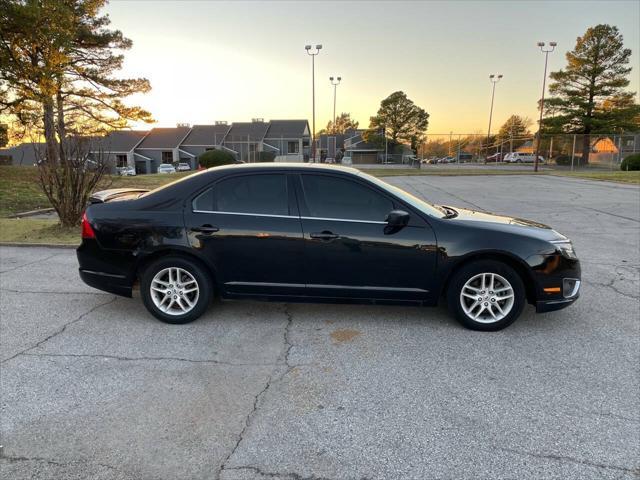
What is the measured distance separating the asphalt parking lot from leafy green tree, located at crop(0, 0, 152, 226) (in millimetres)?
4336

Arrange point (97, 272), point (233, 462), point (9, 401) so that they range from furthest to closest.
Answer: point (97, 272), point (9, 401), point (233, 462)

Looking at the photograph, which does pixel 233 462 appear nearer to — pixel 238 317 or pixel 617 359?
pixel 238 317

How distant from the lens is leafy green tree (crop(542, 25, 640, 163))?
4434cm

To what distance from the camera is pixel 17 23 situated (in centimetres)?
1617

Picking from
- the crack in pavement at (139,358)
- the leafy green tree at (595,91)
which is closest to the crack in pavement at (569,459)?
the crack in pavement at (139,358)

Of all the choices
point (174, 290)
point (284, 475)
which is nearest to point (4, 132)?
point (174, 290)

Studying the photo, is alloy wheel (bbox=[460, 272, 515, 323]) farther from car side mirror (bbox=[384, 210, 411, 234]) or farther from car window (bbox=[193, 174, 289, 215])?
car window (bbox=[193, 174, 289, 215])

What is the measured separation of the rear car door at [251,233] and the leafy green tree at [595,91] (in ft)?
164

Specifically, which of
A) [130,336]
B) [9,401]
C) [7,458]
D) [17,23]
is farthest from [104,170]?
[17,23]

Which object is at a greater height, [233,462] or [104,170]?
[104,170]

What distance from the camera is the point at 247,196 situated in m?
4.26

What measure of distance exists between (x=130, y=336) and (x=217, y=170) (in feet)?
6.05

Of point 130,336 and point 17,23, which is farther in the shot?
point 17,23

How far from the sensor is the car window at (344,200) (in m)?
4.12
